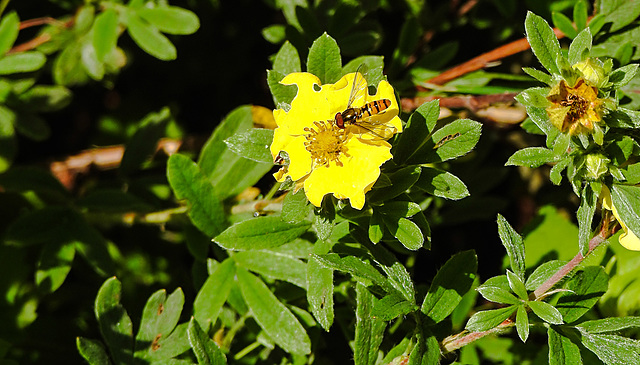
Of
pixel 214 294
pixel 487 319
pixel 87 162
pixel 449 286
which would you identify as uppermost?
pixel 487 319

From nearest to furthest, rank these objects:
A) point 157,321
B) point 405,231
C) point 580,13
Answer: point 405,231, point 157,321, point 580,13

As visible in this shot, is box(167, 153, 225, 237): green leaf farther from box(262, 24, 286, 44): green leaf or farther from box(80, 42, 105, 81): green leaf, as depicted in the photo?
box(80, 42, 105, 81): green leaf

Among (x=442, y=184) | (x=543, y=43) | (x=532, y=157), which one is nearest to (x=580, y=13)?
(x=543, y=43)

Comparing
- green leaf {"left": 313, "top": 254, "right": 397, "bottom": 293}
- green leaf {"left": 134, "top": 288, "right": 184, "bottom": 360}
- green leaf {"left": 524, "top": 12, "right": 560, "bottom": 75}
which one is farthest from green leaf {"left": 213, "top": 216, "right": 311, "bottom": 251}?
green leaf {"left": 524, "top": 12, "right": 560, "bottom": 75}

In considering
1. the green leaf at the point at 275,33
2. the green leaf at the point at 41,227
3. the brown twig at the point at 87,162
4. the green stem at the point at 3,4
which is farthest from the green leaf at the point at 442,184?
the green stem at the point at 3,4

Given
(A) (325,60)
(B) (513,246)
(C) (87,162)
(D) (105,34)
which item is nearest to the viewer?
(B) (513,246)

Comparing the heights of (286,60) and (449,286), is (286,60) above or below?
above

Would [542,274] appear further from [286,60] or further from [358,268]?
[286,60]

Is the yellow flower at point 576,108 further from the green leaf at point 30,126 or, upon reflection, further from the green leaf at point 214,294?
the green leaf at point 30,126
